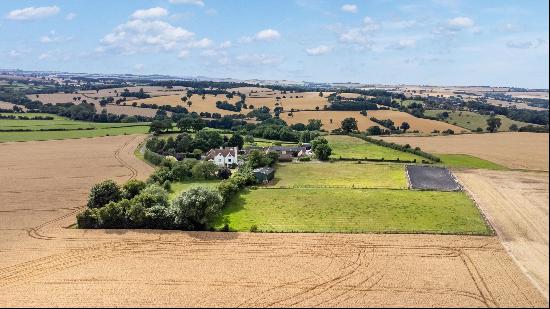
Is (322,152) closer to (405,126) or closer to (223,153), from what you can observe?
(223,153)

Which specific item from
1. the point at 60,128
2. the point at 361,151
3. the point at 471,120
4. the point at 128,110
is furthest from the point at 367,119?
the point at 60,128

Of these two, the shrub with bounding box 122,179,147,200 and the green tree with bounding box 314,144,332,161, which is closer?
the shrub with bounding box 122,179,147,200

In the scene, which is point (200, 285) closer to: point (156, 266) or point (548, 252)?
point (156, 266)

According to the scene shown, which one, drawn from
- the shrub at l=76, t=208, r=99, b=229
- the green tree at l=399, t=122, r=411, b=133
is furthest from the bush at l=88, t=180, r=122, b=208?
the green tree at l=399, t=122, r=411, b=133

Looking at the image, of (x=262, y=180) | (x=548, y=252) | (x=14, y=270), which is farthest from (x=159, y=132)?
(x=548, y=252)

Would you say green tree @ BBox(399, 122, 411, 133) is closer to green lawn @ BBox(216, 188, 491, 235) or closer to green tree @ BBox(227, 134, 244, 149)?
green tree @ BBox(227, 134, 244, 149)
